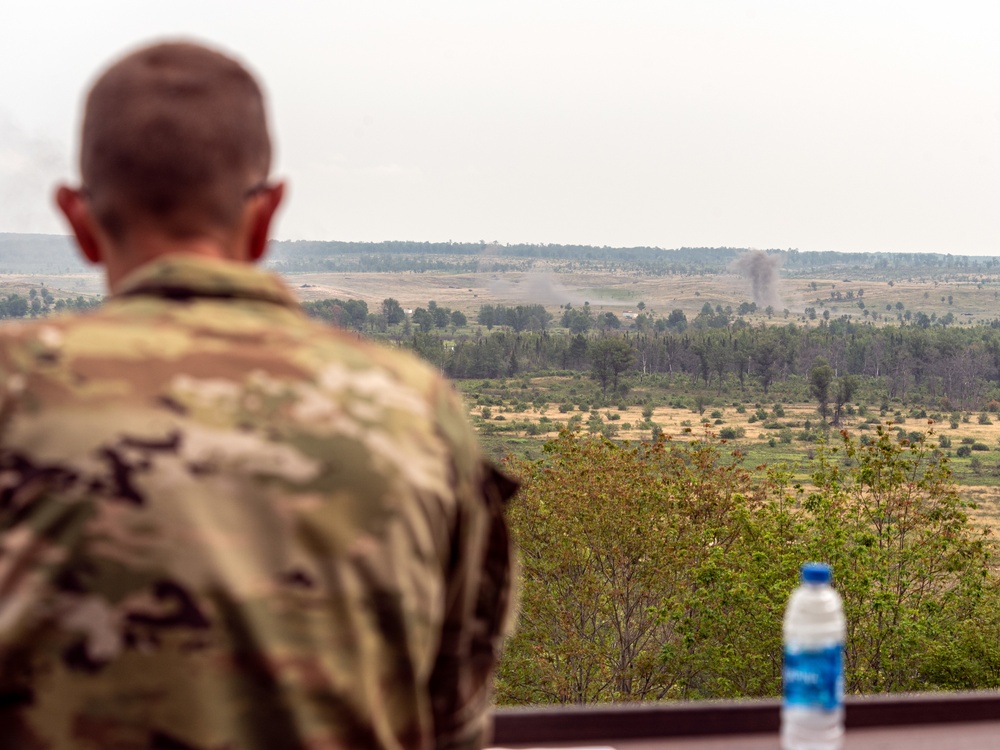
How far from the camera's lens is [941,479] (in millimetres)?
22000

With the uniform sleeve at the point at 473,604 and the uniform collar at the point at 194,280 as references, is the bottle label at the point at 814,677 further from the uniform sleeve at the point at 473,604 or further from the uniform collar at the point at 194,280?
the uniform collar at the point at 194,280

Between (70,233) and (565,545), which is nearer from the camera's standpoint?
(70,233)

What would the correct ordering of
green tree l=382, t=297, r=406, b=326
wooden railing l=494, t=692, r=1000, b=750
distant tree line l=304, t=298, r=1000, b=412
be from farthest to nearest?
1. green tree l=382, t=297, r=406, b=326
2. distant tree line l=304, t=298, r=1000, b=412
3. wooden railing l=494, t=692, r=1000, b=750

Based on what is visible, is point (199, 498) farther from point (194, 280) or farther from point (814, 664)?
point (814, 664)

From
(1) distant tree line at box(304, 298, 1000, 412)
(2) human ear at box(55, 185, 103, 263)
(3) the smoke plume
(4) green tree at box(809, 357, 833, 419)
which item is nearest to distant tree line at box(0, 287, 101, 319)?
(1) distant tree line at box(304, 298, 1000, 412)

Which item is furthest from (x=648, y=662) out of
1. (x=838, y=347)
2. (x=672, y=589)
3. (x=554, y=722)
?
(x=838, y=347)

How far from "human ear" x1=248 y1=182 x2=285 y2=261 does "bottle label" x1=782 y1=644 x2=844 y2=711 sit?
1.09 m

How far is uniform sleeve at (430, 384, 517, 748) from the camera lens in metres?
1.11

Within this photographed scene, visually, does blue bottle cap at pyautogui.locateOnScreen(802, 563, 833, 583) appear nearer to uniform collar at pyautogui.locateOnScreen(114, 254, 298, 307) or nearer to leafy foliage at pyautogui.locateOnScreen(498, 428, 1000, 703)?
uniform collar at pyautogui.locateOnScreen(114, 254, 298, 307)

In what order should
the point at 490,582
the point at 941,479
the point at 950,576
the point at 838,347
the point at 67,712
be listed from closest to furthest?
the point at 67,712 < the point at 490,582 < the point at 941,479 < the point at 950,576 < the point at 838,347

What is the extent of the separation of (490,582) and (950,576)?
2469 cm

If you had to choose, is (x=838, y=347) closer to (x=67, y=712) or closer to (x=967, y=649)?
(x=967, y=649)

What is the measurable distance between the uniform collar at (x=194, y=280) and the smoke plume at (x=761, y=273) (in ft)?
376

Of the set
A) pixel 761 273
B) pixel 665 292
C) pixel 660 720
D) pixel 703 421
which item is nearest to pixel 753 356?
pixel 703 421
